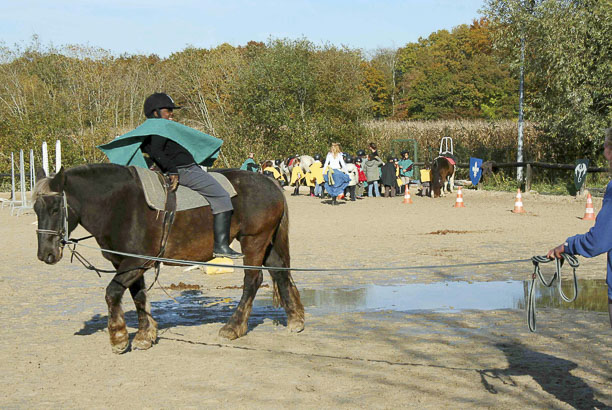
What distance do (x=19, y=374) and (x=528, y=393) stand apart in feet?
13.6

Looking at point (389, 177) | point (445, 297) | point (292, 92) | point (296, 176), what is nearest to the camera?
point (445, 297)

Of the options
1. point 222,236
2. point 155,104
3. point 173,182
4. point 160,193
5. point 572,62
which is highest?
point 572,62

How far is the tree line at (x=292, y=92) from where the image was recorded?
26453 millimetres

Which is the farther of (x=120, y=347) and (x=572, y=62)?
(x=572, y=62)

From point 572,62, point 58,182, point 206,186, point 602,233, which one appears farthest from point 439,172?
point 602,233

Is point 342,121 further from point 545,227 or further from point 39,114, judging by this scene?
point 545,227

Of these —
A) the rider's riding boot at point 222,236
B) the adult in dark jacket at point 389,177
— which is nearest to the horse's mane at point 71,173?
the rider's riding boot at point 222,236

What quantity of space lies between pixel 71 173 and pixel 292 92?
3506 centimetres

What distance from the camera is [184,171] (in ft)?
24.8

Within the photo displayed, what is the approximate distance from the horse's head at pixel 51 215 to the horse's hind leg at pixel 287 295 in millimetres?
2301

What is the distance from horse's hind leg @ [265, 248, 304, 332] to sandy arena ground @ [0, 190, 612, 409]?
226 millimetres

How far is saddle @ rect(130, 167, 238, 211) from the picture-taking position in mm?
7301

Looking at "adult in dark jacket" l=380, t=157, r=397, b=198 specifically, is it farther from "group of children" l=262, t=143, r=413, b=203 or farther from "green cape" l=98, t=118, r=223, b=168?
"green cape" l=98, t=118, r=223, b=168

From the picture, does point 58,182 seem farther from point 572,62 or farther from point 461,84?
point 461,84
